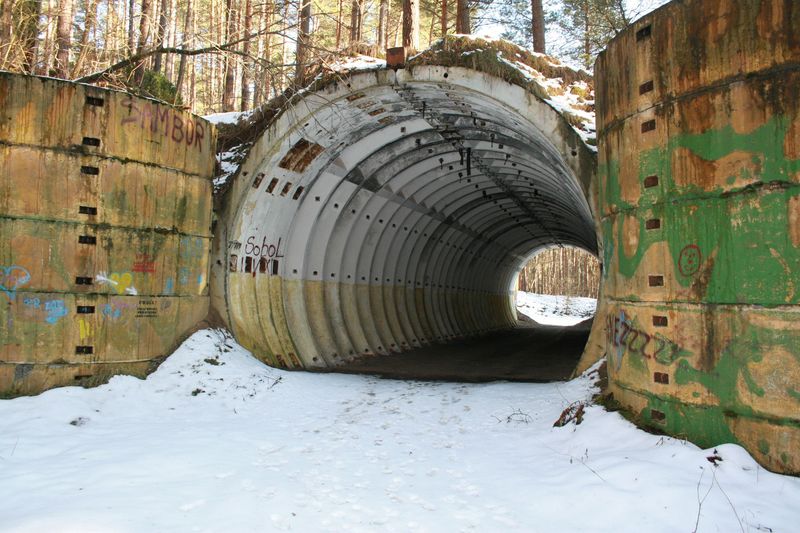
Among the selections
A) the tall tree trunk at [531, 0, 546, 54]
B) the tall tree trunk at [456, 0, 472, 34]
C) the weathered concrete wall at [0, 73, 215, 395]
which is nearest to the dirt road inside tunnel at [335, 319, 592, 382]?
the weathered concrete wall at [0, 73, 215, 395]

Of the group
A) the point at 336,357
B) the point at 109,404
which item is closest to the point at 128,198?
the point at 109,404

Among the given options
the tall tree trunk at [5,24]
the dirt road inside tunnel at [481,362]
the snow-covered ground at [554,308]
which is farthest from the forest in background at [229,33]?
the snow-covered ground at [554,308]

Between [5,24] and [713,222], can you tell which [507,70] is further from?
[5,24]

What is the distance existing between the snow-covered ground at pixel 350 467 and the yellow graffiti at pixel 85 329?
78cm

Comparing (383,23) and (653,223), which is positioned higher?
(383,23)

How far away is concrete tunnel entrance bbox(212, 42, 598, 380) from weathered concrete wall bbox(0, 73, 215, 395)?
1.70 m

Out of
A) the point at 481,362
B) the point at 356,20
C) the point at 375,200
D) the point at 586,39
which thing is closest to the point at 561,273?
the point at 356,20

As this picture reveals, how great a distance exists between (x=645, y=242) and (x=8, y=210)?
8133mm

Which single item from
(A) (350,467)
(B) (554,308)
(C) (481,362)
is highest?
(B) (554,308)

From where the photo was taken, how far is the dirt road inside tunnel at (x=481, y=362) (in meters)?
11.7

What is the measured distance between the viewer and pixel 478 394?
9.50m

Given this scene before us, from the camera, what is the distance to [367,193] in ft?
43.5

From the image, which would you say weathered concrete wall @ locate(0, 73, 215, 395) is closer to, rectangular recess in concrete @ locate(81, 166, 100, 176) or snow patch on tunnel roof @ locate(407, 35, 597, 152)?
rectangular recess in concrete @ locate(81, 166, 100, 176)

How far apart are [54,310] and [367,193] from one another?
6803mm
